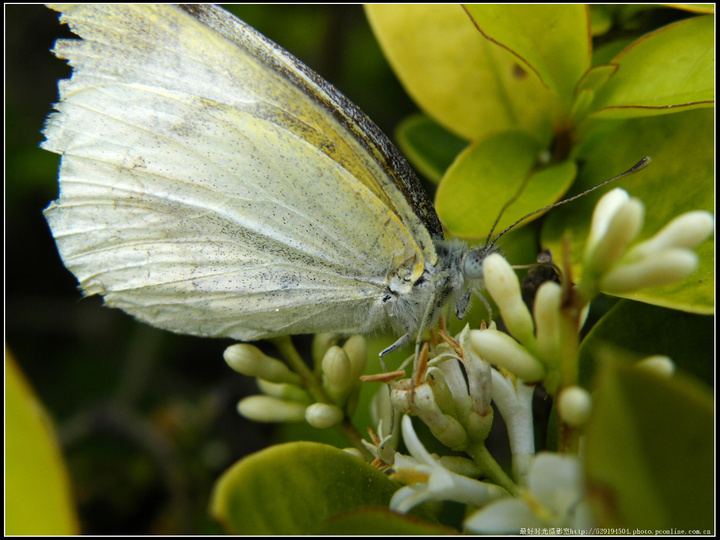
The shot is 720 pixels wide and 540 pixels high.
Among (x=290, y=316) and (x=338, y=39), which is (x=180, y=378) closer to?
(x=290, y=316)

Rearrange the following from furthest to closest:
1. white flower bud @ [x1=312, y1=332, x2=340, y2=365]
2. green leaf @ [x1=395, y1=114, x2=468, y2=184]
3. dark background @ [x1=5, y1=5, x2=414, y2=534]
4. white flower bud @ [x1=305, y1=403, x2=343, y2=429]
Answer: dark background @ [x1=5, y1=5, x2=414, y2=534], green leaf @ [x1=395, y1=114, x2=468, y2=184], white flower bud @ [x1=312, y1=332, x2=340, y2=365], white flower bud @ [x1=305, y1=403, x2=343, y2=429]

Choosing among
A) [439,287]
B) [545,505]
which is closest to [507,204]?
[439,287]

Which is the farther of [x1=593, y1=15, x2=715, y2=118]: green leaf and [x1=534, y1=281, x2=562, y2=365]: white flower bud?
[x1=593, y1=15, x2=715, y2=118]: green leaf

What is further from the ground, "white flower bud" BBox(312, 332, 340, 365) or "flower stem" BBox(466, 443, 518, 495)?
"white flower bud" BBox(312, 332, 340, 365)

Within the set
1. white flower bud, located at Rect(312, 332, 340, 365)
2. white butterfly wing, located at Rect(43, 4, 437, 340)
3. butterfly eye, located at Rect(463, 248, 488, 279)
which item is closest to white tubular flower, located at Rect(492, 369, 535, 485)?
butterfly eye, located at Rect(463, 248, 488, 279)

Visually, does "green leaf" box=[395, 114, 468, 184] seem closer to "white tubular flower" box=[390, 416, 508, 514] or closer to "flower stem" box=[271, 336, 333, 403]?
"flower stem" box=[271, 336, 333, 403]

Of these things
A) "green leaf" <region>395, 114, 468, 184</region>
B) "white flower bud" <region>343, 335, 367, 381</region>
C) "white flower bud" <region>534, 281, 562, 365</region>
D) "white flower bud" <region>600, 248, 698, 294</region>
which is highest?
"green leaf" <region>395, 114, 468, 184</region>

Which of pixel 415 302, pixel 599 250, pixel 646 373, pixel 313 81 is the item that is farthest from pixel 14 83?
pixel 646 373
